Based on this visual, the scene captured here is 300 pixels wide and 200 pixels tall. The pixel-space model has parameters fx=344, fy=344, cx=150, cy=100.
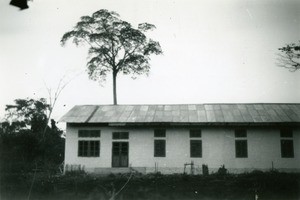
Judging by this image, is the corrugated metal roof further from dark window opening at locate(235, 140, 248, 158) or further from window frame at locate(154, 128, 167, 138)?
dark window opening at locate(235, 140, 248, 158)

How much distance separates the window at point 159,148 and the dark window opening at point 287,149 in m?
6.94

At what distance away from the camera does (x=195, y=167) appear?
801 inches

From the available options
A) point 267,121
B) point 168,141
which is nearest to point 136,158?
point 168,141

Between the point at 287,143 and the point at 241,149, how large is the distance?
8.79ft

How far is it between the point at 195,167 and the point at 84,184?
6555 mm

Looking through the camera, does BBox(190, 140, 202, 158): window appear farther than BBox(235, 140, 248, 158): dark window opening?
Yes

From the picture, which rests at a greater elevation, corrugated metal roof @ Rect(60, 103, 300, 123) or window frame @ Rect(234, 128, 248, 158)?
corrugated metal roof @ Rect(60, 103, 300, 123)

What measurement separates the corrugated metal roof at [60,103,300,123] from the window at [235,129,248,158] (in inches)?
35.4

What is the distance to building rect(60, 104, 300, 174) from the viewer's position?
20.2 metres

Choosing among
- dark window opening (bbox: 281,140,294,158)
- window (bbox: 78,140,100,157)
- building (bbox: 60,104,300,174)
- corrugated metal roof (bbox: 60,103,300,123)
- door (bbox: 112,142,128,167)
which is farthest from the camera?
window (bbox: 78,140,100,157)

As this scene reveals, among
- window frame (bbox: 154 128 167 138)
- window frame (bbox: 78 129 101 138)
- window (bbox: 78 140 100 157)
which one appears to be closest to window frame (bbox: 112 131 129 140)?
window frame (bbox: 78 129 101 138)

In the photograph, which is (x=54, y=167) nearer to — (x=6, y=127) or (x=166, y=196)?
(x=166, y=196)

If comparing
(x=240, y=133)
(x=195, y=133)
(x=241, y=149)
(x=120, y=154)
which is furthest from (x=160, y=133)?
(x=241, y=149)

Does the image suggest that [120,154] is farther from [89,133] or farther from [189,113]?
[189,113]
